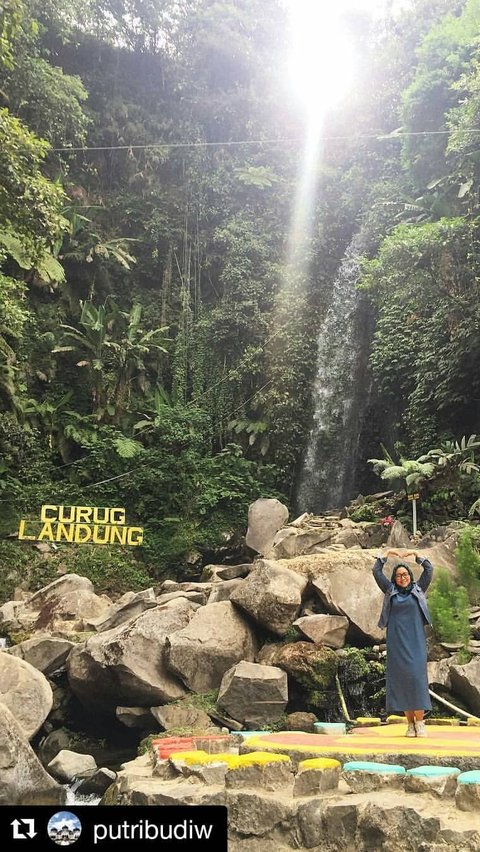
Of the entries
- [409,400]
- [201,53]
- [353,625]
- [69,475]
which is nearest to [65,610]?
[353,625]

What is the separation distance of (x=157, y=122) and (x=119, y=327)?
9.19 meters

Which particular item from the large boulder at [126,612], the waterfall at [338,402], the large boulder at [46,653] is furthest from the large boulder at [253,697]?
the waterfall at [338,402]

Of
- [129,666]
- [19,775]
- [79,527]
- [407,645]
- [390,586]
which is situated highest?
[79,527]

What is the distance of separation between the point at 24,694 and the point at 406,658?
441 cm

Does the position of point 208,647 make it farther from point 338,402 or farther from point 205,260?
point 205,260

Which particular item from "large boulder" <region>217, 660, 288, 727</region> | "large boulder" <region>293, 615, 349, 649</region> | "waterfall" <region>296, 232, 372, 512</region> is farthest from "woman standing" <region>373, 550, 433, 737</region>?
"waterfall" <region>296, 232, 372, 512</region>

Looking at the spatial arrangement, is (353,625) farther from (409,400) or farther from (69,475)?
(69,475)

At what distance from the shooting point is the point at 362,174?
21688mm

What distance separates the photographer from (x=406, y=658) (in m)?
4.60

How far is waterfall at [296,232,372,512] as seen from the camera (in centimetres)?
1598

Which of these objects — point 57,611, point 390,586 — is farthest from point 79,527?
point 390,586

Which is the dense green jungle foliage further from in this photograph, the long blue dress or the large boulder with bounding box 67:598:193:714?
the long blue dress

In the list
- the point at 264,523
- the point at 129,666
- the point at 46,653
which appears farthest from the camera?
the point at 264,523

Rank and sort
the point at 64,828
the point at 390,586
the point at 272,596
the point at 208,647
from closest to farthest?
the point at 64,828, the point at 390,586, the point at 208,647, the point at 272,596
